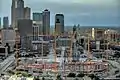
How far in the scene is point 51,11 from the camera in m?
4.72

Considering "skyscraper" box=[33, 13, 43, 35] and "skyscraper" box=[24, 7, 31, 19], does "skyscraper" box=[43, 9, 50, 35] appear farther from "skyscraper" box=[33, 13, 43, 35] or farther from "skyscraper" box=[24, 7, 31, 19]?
"skyscraper" box=[24, 7, 31, 19]

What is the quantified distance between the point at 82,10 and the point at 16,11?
3.40ft

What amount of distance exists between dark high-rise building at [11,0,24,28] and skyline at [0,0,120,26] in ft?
0.34

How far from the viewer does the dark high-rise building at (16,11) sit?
4.62m

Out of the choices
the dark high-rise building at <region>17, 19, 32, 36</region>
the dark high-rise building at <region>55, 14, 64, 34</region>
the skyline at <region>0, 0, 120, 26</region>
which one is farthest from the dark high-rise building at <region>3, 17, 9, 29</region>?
the dark high-rise building at <region>55, 14, 64, 34</region>

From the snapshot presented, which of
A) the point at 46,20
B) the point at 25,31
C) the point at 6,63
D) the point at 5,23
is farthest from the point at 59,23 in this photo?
the point at 6,63

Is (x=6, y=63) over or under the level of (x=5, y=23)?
under

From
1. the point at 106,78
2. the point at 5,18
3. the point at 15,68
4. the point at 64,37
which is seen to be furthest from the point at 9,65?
the point at 106,78

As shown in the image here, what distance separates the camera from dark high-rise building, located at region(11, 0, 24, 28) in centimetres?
462

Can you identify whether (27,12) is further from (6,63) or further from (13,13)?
(6,63)

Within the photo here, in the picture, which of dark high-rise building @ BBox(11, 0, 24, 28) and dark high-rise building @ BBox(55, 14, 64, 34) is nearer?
dark high-rise building @ BBox(11, 0, 24, 28)

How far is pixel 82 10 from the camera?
455 cm

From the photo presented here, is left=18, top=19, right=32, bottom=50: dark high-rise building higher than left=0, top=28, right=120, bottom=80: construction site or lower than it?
higher

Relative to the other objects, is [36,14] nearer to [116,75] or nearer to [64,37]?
[64,37]
